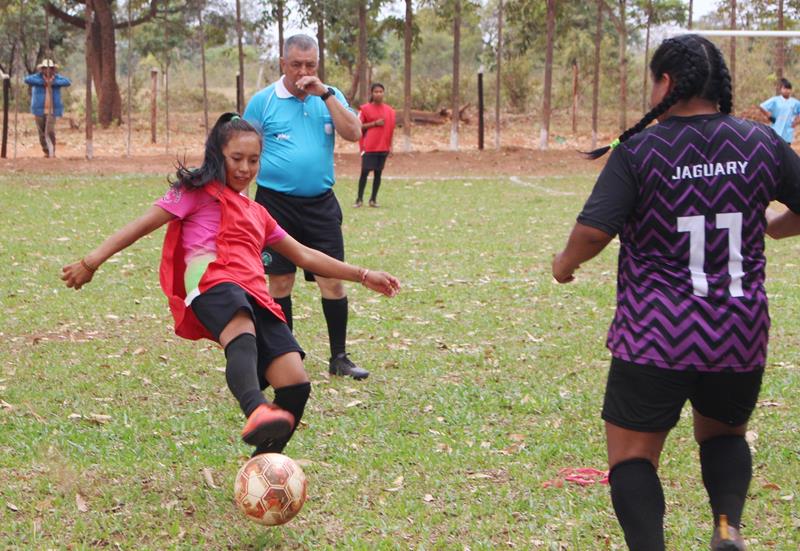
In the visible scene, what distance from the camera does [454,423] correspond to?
586cm

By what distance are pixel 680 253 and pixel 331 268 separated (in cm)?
196

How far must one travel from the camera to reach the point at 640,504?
3.32 metres

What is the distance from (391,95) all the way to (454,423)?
3486cm

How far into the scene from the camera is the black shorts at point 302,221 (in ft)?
21.2

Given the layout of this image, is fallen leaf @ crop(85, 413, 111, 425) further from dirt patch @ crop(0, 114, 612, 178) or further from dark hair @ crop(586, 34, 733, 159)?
dirt patch @ crop(0, 114, 612, 178)

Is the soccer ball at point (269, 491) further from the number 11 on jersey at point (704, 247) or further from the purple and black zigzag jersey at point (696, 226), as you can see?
the number 11 on jersey at point (704, 247)

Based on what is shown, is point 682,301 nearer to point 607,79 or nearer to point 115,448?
point 115,448

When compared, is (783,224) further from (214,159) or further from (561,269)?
(214,159)

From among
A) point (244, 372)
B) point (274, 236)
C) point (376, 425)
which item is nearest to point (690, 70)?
point (244, 372)

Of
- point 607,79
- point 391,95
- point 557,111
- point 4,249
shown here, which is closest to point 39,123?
point 4,249

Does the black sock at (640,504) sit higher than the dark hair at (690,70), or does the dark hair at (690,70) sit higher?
the dark hair at (690,70)

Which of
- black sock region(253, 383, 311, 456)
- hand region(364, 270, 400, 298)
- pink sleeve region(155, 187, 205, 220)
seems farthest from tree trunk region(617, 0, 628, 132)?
black sock region(253, 383, 311, 456)

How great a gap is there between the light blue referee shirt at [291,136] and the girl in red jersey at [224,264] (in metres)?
1.79

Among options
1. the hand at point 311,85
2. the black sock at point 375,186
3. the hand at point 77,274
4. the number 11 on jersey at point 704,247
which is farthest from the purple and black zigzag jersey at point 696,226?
the black sock at point 375,186
